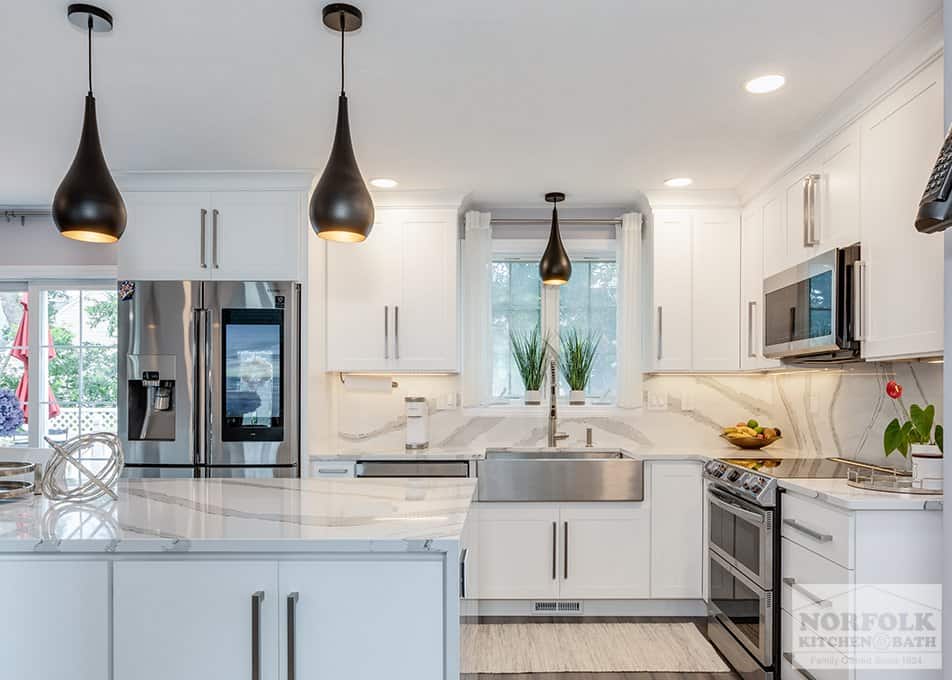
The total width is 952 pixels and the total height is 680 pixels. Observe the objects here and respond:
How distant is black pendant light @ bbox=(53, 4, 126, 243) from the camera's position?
2004mm

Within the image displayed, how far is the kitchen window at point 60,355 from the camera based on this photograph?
4.55 m

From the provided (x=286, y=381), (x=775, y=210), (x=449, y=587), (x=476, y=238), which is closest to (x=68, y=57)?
(x=286, y=381)

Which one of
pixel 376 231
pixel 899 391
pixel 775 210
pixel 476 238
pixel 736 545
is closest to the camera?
pixel 899 391

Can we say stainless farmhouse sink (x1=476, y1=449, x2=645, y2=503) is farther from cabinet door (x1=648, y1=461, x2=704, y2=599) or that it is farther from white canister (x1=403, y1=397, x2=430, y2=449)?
white canister (x1=403, y1=397, x2=430, y2=449)

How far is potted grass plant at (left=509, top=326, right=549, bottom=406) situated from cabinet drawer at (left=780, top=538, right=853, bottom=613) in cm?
192

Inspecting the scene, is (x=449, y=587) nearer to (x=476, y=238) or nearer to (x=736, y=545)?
(x=736, y=545)

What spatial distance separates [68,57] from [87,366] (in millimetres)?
2745

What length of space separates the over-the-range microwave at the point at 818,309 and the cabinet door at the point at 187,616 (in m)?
2.23

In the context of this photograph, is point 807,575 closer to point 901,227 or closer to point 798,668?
point 798,668

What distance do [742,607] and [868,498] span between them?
109 cm

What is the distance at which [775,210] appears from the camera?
352 cm

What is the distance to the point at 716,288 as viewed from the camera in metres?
4.08

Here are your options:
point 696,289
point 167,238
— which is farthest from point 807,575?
point 167,238

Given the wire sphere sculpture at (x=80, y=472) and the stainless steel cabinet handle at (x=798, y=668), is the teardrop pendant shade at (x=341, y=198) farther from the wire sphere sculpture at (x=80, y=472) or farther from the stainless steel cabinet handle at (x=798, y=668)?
the stainless steel cabinet handle at (x=798, y=668)
